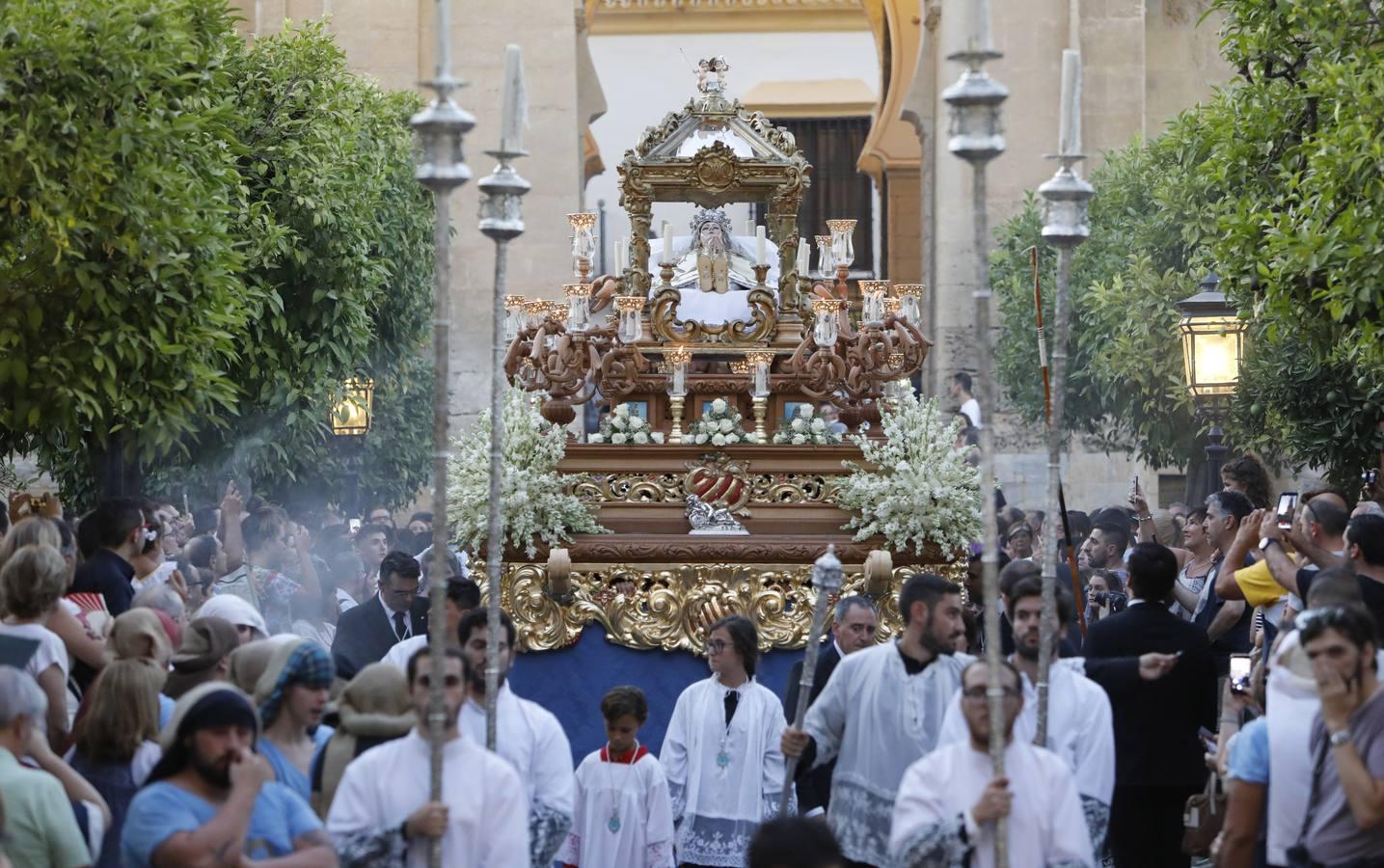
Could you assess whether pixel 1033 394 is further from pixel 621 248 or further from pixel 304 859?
pixel 304 859

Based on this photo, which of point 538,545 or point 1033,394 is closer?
point 538,545

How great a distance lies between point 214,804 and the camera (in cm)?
670

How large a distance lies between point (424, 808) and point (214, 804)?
2.17 feet

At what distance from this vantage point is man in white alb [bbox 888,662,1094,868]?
7027 millimetres

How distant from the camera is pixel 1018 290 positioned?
2720 cm

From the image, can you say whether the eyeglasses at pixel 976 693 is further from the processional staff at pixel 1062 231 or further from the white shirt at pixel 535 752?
the white shirt at pixel 535 752

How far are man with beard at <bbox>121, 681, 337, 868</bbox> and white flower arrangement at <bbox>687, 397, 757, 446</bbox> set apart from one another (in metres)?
8.21

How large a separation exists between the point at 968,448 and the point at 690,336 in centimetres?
216

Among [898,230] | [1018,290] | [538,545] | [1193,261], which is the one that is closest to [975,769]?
[538,545]

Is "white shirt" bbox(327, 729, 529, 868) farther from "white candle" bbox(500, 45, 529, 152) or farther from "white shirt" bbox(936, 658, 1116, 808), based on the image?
"white candle" bbox(500, 45, 529, 152)

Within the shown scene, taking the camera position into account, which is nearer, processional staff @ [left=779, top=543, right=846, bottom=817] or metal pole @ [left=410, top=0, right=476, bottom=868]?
metal pole @ [left=410, top=0, right=476, bottom=868]

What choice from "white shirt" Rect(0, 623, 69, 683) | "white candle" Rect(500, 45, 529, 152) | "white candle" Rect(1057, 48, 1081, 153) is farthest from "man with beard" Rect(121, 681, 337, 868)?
"white candle" Rect(1057, 48, 1081, 153)

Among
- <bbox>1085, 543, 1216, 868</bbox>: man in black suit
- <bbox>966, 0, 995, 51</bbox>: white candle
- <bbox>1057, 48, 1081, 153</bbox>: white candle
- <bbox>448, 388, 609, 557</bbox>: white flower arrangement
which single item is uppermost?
<bbox>966, 0, 995, 51</bbox>: white candle

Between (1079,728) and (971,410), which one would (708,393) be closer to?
A: (1079,728)
